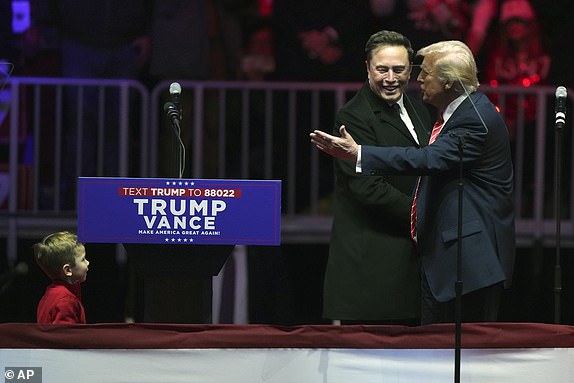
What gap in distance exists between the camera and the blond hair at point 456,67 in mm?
5344

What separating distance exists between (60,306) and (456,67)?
6.18 ft

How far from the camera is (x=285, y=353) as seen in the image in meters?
5.17

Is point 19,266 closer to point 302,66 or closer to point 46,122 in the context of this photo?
point 46,122

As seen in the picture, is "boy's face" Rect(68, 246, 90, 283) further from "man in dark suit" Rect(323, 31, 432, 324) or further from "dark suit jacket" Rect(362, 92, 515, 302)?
"dark suit jacket" Rect(362, 92, 515, 302)

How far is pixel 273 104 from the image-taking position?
356 inches

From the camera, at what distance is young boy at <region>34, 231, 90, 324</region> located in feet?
18.5

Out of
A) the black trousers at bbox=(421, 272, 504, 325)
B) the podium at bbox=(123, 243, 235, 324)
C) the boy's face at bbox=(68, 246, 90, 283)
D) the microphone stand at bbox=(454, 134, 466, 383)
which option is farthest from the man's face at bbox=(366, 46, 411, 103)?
the boy's face at bbox=(68, 246, 90, 283)

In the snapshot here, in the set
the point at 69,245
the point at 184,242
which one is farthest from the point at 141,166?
the point at 184,242

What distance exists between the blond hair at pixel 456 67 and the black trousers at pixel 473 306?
0.79m

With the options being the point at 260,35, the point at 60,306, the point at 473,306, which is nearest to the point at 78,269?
the point at 60,306

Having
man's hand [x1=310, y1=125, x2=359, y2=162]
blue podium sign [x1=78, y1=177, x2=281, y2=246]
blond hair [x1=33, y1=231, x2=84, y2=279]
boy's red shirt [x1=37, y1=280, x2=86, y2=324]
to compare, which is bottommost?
boy's red shirt [x1=37, y1=280, x2=86, y2=324]

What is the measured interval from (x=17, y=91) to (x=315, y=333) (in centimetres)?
424

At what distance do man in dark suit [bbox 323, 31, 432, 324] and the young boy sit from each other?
1071mm

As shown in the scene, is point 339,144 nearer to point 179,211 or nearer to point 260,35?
point 179,211
